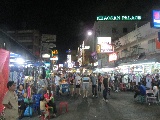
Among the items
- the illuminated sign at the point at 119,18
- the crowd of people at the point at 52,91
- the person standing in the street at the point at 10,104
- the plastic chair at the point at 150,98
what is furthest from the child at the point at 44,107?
the illuminated sign at the point at 119,18

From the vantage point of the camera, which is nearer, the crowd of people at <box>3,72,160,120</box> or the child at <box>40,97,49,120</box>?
the crowd of people at <box>3,72,160,120</box>

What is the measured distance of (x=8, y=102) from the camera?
273 inches

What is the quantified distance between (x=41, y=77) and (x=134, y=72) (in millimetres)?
12301

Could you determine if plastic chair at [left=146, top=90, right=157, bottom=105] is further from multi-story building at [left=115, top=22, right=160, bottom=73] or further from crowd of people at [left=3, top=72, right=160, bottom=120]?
multi-story building at [left=115, top=22, right=160, bottom=73]

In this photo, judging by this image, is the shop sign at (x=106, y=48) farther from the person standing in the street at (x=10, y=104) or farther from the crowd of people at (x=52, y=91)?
the person standing in the street at (x=10, y=104)

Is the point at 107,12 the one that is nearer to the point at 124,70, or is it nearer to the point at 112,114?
the point at 124,70

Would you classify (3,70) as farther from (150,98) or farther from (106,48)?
(106,48)

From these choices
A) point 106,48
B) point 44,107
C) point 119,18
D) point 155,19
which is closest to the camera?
point 44,107

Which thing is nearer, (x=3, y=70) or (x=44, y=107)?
(x=3, y=70)

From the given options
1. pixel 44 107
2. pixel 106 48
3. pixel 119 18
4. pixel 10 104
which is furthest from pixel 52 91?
pixel 119 18

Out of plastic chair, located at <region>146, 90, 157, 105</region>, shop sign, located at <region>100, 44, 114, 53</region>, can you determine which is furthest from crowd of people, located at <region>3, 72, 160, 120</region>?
shop sign, located at <region>100, 44, 114, 53</region>

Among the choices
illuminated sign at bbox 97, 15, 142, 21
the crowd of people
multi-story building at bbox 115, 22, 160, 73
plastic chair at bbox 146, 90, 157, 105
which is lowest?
plastic chair at bbox 146, 90, 157, 105

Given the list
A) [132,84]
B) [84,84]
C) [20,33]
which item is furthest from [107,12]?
[84,84]

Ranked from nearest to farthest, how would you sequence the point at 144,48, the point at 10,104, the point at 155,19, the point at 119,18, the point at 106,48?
the point at 10,104 < the point at 155,19 < the point at 144,48 < the point at 106,48 < the point at 119,18
